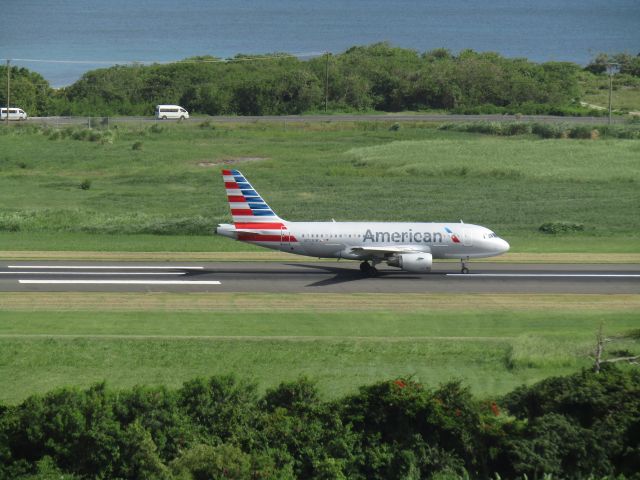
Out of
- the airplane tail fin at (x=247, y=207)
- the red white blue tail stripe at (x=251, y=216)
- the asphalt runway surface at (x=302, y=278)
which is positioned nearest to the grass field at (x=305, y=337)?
the asphalt runway surface at (x=302, y=278)

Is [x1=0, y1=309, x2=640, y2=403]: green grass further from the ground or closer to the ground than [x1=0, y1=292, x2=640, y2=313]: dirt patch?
closer to the ground

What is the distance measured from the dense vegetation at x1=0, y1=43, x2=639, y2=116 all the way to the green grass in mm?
92094

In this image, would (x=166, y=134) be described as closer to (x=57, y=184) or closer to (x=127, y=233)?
(x=57, y=184)

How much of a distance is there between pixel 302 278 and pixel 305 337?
501 inches

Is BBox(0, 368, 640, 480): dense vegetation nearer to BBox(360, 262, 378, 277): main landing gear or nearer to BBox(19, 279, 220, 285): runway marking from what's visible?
BBox(19, 279, 220, 285): runway marking

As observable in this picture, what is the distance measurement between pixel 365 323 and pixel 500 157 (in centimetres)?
5814

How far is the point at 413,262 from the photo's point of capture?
52938 millimetres

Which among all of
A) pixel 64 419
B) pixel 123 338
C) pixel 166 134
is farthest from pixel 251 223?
pixel 166 134

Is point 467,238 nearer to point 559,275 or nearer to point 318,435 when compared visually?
point 559,275

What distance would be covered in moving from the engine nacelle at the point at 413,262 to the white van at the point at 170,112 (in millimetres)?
82040

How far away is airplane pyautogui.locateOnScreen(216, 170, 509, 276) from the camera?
53.8 meters

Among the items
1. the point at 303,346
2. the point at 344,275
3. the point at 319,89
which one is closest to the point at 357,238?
the point at 344,275

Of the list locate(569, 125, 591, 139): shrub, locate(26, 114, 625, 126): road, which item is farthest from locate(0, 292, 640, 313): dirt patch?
locate(26, 114, 625, 126): road

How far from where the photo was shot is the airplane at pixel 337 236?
5378 centimetres
